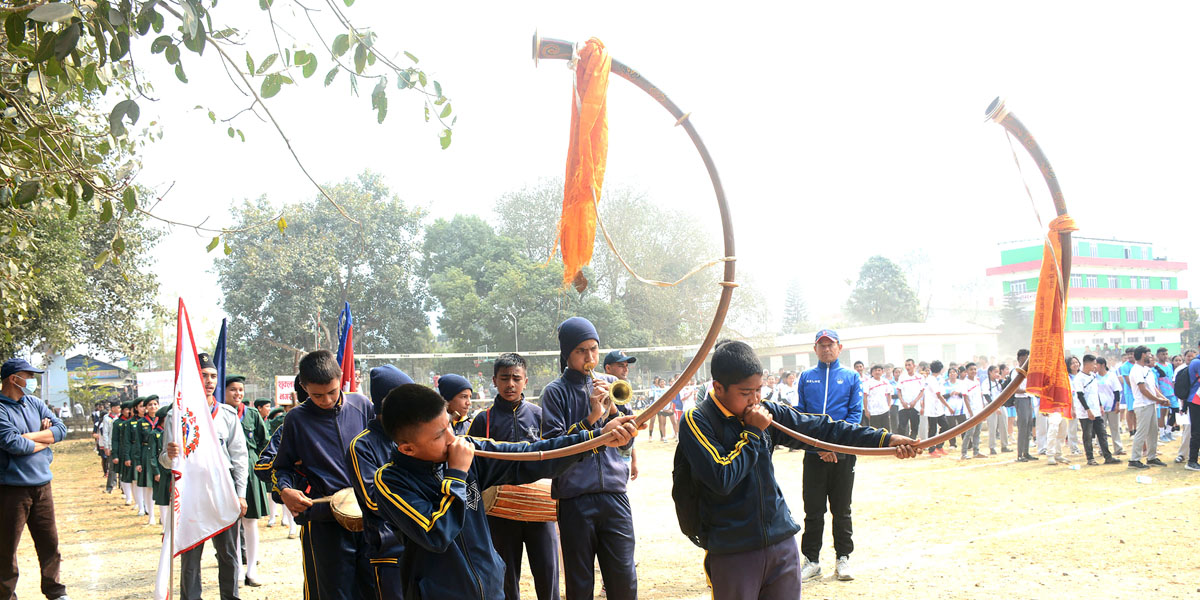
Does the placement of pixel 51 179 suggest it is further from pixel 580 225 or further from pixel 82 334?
pixel 82 334

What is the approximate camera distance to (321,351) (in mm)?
5215

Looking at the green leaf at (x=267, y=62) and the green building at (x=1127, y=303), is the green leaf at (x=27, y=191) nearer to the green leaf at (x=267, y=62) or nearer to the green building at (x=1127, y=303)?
the green leaf at (x=267, y=62)

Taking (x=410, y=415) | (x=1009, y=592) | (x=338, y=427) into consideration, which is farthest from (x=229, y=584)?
(x=1009, y=592)

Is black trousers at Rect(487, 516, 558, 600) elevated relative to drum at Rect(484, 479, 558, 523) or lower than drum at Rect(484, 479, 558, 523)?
lower

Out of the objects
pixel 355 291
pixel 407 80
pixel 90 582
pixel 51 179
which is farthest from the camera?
pixel 355 291

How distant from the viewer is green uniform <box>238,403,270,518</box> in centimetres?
822

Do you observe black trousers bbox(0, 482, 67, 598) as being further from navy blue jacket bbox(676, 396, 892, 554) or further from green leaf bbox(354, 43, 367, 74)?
navy blue jacket bbox(676, 396, 892, 554)

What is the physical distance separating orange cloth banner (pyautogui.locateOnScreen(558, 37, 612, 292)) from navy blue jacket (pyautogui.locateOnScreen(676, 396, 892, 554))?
3.08 feet

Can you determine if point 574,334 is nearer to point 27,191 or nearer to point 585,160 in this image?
point 585,160

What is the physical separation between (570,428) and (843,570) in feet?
11.6

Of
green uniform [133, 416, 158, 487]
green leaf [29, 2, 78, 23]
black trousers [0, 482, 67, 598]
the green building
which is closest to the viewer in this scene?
green leaf [29, 2, 78, 23]

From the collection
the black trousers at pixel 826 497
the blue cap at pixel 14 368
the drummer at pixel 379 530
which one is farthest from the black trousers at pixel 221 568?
the black trousers at pixel 826 497

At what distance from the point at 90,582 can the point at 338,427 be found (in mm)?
5692

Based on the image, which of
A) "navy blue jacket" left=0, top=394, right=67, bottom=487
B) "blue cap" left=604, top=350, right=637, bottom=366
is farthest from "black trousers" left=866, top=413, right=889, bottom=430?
"navy blue jacket" left=0, top=394, right=67, bottom=487
